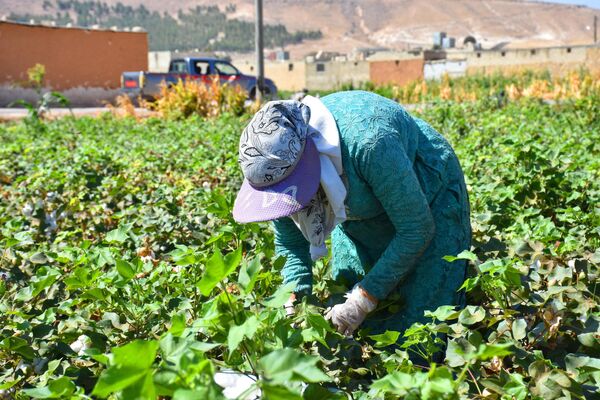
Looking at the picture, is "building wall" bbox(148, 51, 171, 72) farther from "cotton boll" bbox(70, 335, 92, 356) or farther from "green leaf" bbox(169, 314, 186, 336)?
"green leaf" bbox(169, 314, 186, 336)

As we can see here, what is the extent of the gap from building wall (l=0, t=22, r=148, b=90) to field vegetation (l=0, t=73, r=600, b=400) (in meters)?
21.4

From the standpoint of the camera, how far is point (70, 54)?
82.8 feet

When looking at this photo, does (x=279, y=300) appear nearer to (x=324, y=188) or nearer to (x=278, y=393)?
(x=278, y=393)

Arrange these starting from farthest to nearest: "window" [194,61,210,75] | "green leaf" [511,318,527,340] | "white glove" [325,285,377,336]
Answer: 1. "window" [194,61,210,75]
2. "white glove" [325,285,377,336]
3. "green leaf" [511,318,527,340]

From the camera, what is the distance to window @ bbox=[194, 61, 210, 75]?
21125 millimetres

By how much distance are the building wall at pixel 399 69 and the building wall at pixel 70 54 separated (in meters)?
11.4

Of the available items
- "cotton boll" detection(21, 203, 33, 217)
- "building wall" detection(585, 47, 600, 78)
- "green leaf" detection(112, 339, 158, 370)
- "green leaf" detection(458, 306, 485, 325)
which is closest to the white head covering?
"green leaf" detection(458, 306, 485, 325)

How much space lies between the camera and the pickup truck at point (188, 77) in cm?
1833

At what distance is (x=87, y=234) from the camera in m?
3.36

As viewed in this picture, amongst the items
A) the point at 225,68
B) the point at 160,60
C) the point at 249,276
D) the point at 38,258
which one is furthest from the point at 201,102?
the point at 160,60

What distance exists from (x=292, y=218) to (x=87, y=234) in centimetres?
156

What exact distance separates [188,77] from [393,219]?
52.2ft

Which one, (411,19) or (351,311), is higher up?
(411,19)

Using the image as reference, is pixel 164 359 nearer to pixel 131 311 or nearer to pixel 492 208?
pixel 131 311
